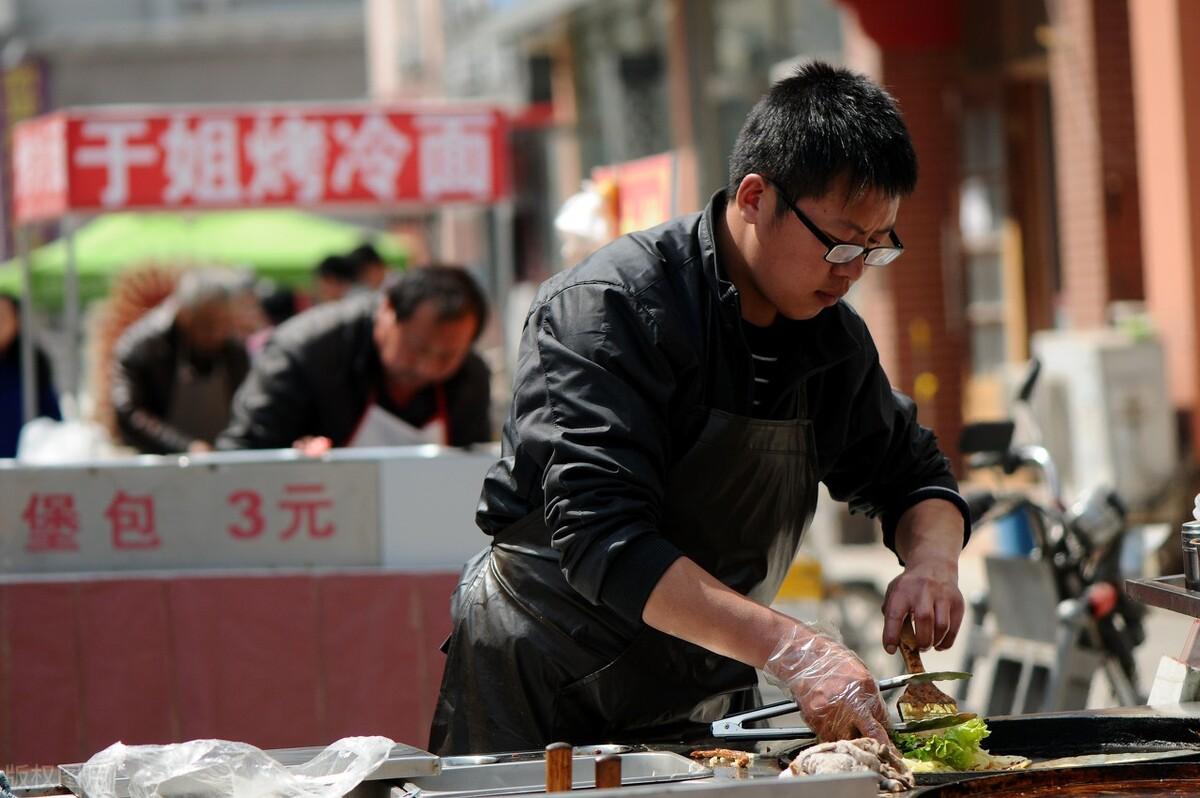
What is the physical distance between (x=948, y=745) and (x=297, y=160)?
677cm

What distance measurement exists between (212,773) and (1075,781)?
1.23 meters

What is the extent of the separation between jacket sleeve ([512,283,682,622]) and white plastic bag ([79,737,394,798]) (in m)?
0.42

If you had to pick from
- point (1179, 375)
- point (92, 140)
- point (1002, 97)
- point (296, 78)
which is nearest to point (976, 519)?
point (1179, 375)

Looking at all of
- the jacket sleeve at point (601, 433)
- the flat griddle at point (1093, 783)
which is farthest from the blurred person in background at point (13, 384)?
the flat griddle at point (1093, 783)

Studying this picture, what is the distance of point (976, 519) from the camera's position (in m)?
5.33

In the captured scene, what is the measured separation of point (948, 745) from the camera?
2.54 m

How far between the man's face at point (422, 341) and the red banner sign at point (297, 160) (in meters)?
3.21

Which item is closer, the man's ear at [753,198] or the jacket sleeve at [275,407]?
the man's ear at [753,198]

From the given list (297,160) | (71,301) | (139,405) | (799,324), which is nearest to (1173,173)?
(297,160)

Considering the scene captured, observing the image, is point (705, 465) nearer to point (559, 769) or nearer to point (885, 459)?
point (885, 459)

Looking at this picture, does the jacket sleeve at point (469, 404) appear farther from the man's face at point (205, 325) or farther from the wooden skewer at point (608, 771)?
the wooden skewer at point (608, 771)

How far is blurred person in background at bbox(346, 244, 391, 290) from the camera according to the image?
1079 centimetres

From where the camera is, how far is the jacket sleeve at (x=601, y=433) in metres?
2.57

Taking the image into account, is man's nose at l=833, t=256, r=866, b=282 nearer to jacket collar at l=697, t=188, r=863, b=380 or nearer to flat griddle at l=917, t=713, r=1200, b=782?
jacket collar at l=697, t=188, r=863, b=380
